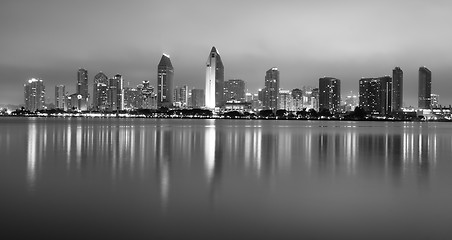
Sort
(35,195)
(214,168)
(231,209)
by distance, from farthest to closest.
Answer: (214,168), (35,195), (231,209)

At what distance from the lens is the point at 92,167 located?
19344 mm

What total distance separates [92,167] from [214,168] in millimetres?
5463

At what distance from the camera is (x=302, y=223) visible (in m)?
9.97

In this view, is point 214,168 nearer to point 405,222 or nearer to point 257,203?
point 257,203

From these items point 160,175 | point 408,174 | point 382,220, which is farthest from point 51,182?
point 408,174

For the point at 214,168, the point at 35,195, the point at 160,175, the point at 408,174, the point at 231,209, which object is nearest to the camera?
the point at 231,209

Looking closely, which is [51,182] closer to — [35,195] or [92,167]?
[35,195]

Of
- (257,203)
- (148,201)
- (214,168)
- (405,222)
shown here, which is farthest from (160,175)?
(405,222)

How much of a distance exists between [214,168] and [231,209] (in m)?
8.44

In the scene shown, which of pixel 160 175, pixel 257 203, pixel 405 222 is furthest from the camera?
pixel 160 175

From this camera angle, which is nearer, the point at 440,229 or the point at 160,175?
the point at 440,229

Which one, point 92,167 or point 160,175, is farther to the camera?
point 92,167

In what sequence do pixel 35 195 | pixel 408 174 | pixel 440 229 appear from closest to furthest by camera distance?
pixel 440 229 < pixel 35 195 < pixel 408 174

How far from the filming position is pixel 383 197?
13.2 meters
